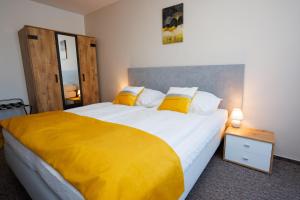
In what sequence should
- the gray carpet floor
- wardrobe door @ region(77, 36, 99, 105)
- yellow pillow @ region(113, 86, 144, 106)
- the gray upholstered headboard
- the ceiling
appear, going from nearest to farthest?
the gray carpet floor, the gray upholstered headboard, yellow pillow @ region(113, 86, 144, 106), the ceiling, wardrobe door @ region(77, 36, 99, 105)

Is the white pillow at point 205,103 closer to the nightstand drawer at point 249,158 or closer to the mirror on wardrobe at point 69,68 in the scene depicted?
the nightstand drawer at point 249,158

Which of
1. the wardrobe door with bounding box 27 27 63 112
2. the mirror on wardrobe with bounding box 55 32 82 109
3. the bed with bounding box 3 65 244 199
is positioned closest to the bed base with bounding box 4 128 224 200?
the bed with bounding box 3 65 244 199

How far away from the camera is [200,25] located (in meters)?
2.35

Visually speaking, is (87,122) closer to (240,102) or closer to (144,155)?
(144,155)

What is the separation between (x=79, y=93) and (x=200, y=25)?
2.76m

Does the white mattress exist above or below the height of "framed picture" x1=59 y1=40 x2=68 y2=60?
below

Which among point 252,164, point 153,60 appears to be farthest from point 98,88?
point 252,164

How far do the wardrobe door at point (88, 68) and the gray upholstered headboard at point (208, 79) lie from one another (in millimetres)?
1407

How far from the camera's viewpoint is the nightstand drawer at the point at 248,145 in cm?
174

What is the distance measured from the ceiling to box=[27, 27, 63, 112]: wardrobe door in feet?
2.30

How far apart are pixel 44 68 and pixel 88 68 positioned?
0.88 m

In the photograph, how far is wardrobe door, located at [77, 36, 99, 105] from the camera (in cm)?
350

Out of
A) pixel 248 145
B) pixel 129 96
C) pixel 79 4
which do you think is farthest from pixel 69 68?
pixel 248 145

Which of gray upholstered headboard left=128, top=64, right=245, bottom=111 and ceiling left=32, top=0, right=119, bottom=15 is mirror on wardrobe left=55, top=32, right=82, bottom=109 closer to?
ceiling left=32, top=0, right=119, bottom=15
